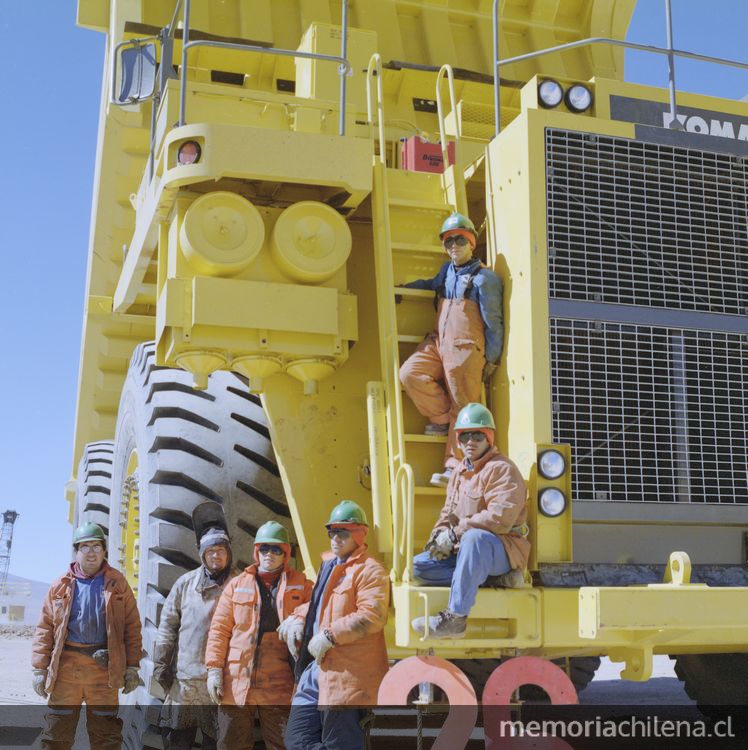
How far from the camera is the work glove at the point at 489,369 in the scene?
16.8 ft

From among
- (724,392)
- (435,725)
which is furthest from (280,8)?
(435,725)

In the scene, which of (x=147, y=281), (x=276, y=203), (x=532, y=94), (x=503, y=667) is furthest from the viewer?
(x=147, y=281)

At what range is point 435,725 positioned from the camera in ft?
25.1

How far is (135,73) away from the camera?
5.82 metres

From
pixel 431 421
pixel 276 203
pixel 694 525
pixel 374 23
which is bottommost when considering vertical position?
pixel 694 525

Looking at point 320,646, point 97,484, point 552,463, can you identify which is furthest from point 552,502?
point 97,484

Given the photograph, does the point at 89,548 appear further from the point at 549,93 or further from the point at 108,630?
the point at 549,93

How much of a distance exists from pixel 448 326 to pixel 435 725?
362cm

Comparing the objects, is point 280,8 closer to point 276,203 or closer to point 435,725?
point 276,203

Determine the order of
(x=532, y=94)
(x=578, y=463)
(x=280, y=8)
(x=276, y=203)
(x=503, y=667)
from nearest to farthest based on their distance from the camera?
(x=503, y=667)
(x=578, y=463)
(x=532, y=94)
(x=276, y=203)
(x=280, y=8)

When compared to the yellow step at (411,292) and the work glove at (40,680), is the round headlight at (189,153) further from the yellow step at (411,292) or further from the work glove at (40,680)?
the work glove at (40,680)

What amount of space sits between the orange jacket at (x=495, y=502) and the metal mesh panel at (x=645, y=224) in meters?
0.88

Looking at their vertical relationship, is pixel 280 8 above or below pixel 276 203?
above

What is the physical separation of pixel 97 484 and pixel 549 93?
5045 millimetres
